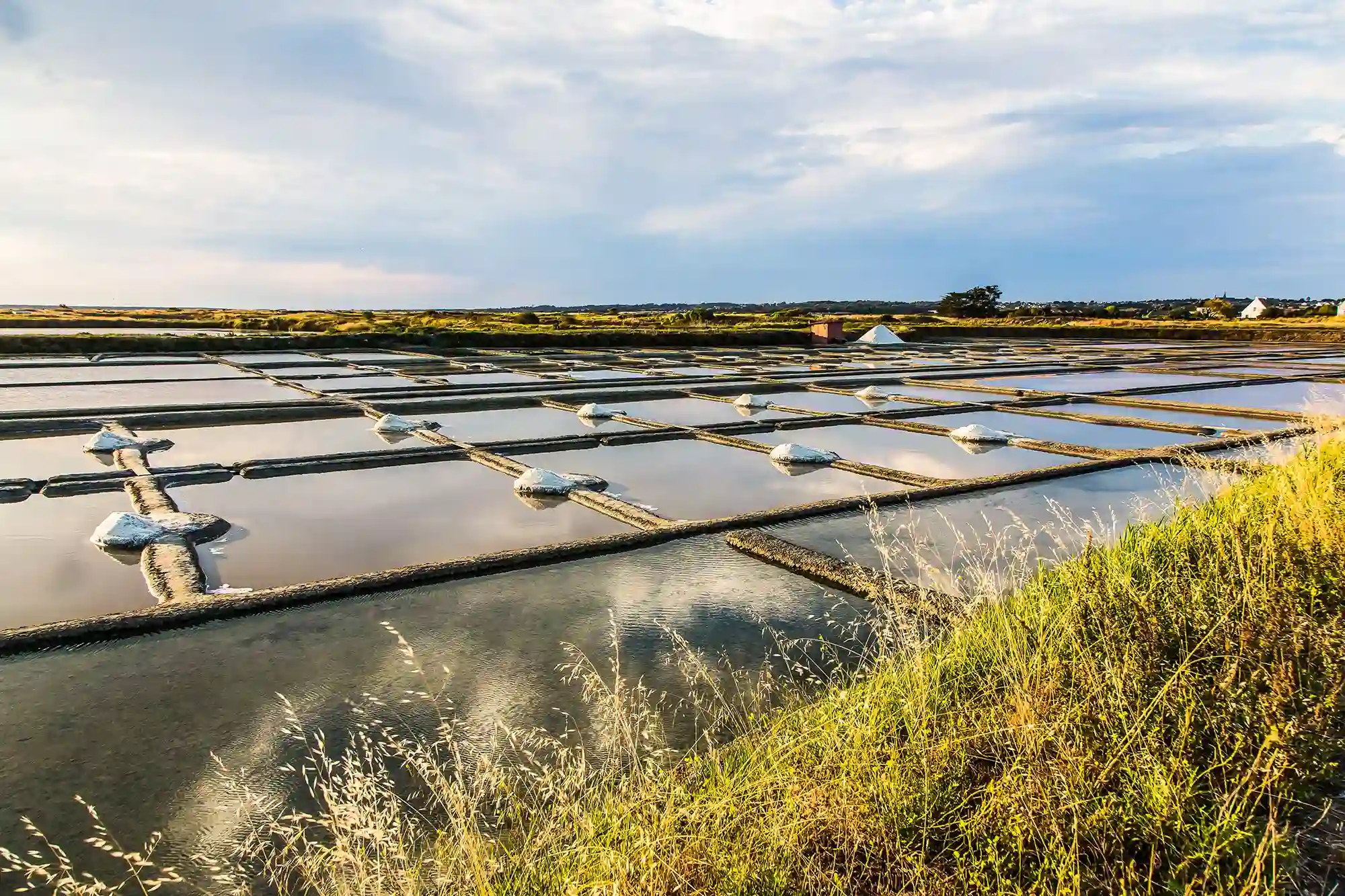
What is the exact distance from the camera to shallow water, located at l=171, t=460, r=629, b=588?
340 centimetres

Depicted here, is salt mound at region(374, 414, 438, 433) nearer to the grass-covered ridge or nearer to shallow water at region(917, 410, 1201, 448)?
shallow water at region(917, 410, 1201, 448)

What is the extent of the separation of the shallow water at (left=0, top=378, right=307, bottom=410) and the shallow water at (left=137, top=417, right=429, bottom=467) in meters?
1.65

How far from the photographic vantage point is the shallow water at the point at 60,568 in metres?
2.84

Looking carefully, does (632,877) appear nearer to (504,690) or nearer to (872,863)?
(872,863)

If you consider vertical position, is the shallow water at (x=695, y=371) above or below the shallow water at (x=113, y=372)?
below

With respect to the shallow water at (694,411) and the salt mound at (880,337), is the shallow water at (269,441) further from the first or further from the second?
the salt mound at (880,337)

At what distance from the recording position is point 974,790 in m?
1.57

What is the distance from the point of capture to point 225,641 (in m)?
2.53

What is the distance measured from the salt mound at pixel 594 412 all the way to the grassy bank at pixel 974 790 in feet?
Answer: 19.5

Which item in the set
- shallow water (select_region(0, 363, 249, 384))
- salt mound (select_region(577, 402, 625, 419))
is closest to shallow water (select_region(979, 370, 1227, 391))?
salt mound (select_region(577, 402, 625, 419))

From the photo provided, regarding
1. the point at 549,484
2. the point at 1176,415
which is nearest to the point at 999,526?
the point at 549,484

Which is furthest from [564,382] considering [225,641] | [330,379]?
[225,641]

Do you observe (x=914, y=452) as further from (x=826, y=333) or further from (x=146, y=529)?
(x=826, y=333)

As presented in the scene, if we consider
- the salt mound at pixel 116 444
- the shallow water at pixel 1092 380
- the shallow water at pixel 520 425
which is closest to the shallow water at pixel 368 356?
the shallow water at pixel 520 425
